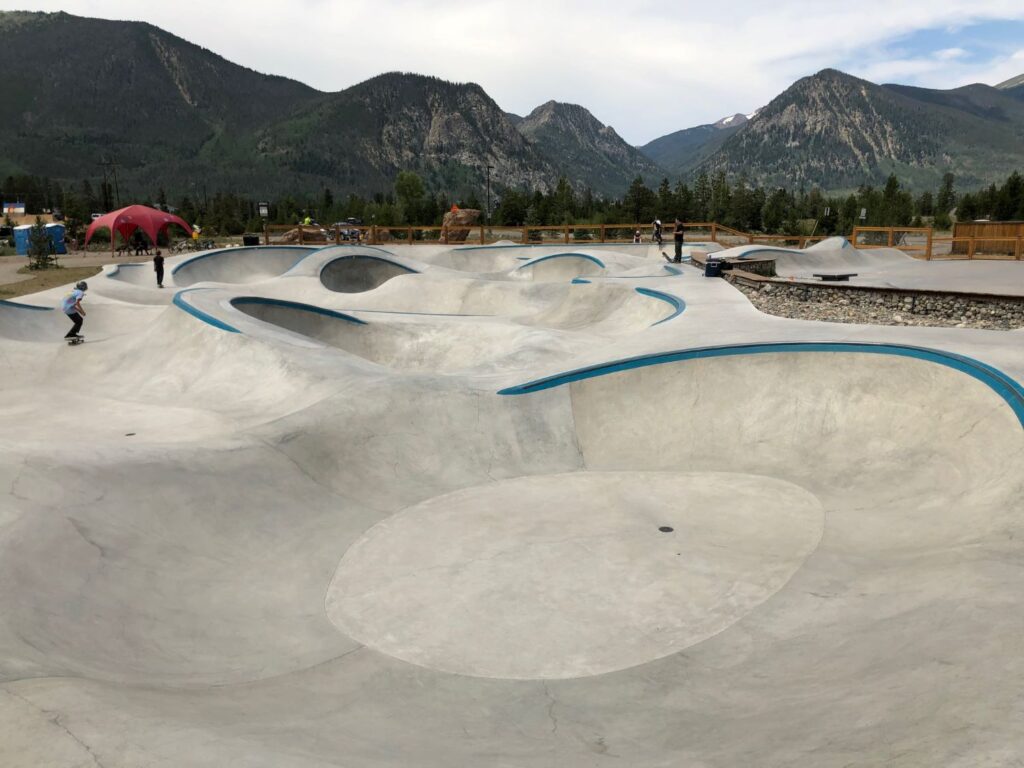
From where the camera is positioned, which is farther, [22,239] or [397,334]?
[22,239]

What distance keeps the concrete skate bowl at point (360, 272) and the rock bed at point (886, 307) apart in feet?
54.6

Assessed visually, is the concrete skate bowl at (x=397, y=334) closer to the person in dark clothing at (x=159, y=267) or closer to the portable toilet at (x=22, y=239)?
the person in dark clothing at (x=159, y=267)

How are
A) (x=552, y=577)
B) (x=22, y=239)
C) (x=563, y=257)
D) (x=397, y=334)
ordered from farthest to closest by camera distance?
(x=22, y=239)
(x=563, y=257)
(x=397, y=334)
(x=552, y=577)

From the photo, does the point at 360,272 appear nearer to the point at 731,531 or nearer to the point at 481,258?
the point at 481,258

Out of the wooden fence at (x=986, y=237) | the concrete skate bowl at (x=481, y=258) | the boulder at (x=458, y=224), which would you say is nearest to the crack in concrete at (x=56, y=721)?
the concrete skate bowl at (x=481, y=258)

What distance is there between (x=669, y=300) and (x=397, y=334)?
735 centimetres

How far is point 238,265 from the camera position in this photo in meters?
32.9

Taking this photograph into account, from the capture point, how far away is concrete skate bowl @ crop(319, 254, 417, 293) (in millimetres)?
30344

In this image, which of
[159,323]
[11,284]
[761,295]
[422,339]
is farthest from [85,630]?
[11,284]

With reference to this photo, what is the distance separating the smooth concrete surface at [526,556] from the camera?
4.07 meters

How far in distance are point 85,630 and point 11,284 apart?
33378 mm

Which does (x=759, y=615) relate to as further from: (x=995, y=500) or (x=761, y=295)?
(x=761, y=295)

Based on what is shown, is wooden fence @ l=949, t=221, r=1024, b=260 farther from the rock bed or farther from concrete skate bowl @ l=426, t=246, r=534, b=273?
concrete skate bowl @ l=426, t=246, r=534, b=273

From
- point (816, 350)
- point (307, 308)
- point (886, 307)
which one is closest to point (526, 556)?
point (816, 350)
